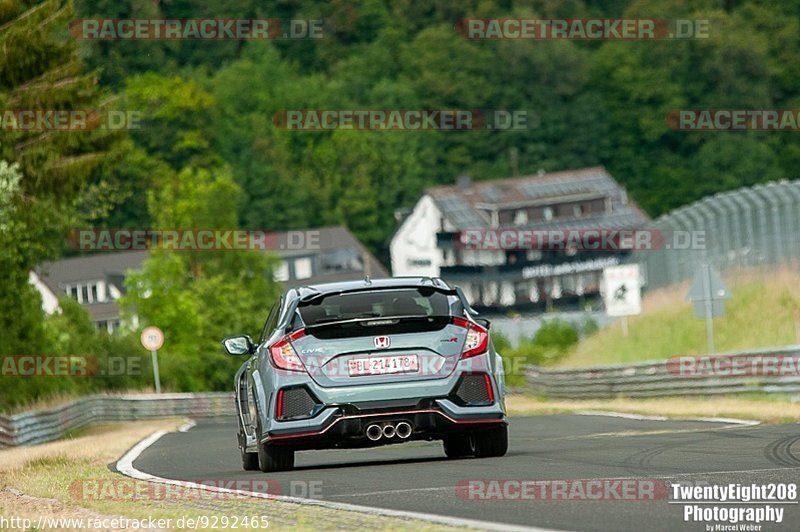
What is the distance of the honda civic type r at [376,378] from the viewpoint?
46.5 ft

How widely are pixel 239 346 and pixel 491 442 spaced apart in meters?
2.14

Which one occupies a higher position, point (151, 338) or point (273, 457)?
point (273, 457)

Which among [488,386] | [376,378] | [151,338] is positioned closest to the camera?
[376,378]

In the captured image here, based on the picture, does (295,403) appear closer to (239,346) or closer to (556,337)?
(239,346)

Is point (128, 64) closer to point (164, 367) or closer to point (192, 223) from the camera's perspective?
point (192, 223)

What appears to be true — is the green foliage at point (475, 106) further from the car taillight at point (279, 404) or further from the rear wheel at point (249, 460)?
the car taillight at point (279, 404)

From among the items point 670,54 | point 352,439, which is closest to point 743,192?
point 352,439

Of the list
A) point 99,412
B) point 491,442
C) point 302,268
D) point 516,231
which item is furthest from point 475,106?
point 491,442

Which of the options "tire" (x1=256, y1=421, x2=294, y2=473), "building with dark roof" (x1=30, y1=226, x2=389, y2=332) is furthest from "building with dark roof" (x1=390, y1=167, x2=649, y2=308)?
"tire" (x1=256, y1=421, x2=294, y2=473)

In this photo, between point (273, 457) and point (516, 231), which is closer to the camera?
point (273, 457)

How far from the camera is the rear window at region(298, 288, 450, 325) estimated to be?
14.5 meters

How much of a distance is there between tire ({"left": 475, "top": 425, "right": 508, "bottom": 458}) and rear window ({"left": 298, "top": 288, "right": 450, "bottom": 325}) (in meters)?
1.08

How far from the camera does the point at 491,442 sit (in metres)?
15.1

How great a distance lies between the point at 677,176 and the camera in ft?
490
